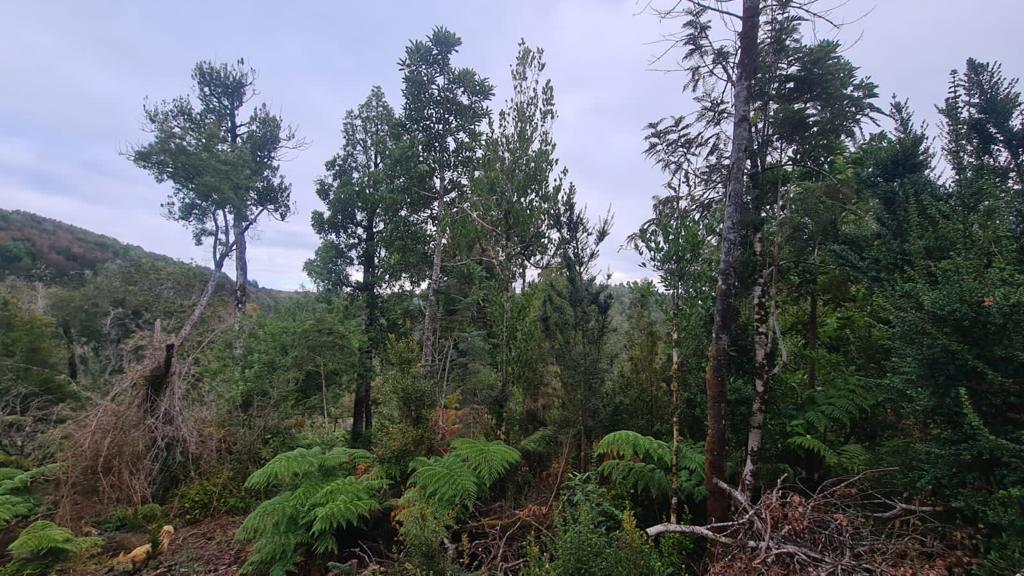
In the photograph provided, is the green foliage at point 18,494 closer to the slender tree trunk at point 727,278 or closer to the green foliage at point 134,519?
the green foliage at point 134,519

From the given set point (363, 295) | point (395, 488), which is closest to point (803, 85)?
point (395, 488)

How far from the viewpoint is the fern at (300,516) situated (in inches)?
181

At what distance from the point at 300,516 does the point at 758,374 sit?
6026 millimetres

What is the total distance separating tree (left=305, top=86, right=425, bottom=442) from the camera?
1034 cm

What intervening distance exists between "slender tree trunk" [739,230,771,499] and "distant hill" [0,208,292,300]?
23466 mm

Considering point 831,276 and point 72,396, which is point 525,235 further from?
point 72,396

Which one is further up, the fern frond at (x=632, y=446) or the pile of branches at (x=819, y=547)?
the fern frond at (x=632, y=446)

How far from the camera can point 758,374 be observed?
201 inches

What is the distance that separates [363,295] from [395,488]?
617 cm

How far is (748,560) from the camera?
3068 mm

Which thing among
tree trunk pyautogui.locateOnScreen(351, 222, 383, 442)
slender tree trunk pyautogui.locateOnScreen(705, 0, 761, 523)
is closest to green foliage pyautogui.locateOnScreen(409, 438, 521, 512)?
slender tree trunk pyautogui.locateOnScreen(705, 0, 761, 523)

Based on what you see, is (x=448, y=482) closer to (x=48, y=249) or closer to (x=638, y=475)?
(x=638, y=475)

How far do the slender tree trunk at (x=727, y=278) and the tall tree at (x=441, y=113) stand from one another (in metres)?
6.32

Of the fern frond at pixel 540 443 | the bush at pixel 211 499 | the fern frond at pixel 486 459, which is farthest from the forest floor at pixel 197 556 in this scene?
the fern frond at pixel 540 443
